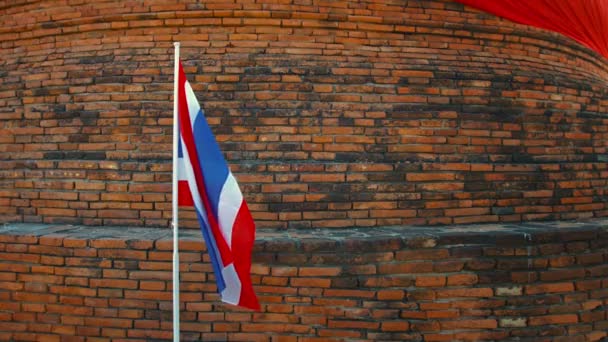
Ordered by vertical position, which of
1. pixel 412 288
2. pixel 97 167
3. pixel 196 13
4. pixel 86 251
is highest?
pixel 196 13

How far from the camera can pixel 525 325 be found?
→ 114 inches

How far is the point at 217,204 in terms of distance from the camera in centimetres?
209

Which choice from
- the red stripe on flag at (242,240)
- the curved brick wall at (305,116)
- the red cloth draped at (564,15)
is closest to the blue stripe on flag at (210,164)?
the red stripe on flag at (242,240)

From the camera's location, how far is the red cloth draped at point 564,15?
153 inches

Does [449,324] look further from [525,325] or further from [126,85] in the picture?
[126,85]

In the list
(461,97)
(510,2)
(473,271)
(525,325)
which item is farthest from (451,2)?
(525,325)

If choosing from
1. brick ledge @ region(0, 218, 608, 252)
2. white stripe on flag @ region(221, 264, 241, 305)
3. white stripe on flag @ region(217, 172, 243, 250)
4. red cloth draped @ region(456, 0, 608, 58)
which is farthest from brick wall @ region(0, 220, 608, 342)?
red cloth draped @ region(456, 0, 608, 58)

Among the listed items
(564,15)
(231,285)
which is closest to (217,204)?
(231,285)

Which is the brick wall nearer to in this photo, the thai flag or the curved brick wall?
the curved brick wall

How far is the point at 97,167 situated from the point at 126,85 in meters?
0.69

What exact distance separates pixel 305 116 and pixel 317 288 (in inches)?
50.3

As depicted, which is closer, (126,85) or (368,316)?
(368,316)

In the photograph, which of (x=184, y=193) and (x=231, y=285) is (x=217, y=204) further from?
(x=231, y=285)

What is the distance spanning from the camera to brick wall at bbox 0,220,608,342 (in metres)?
2.80
